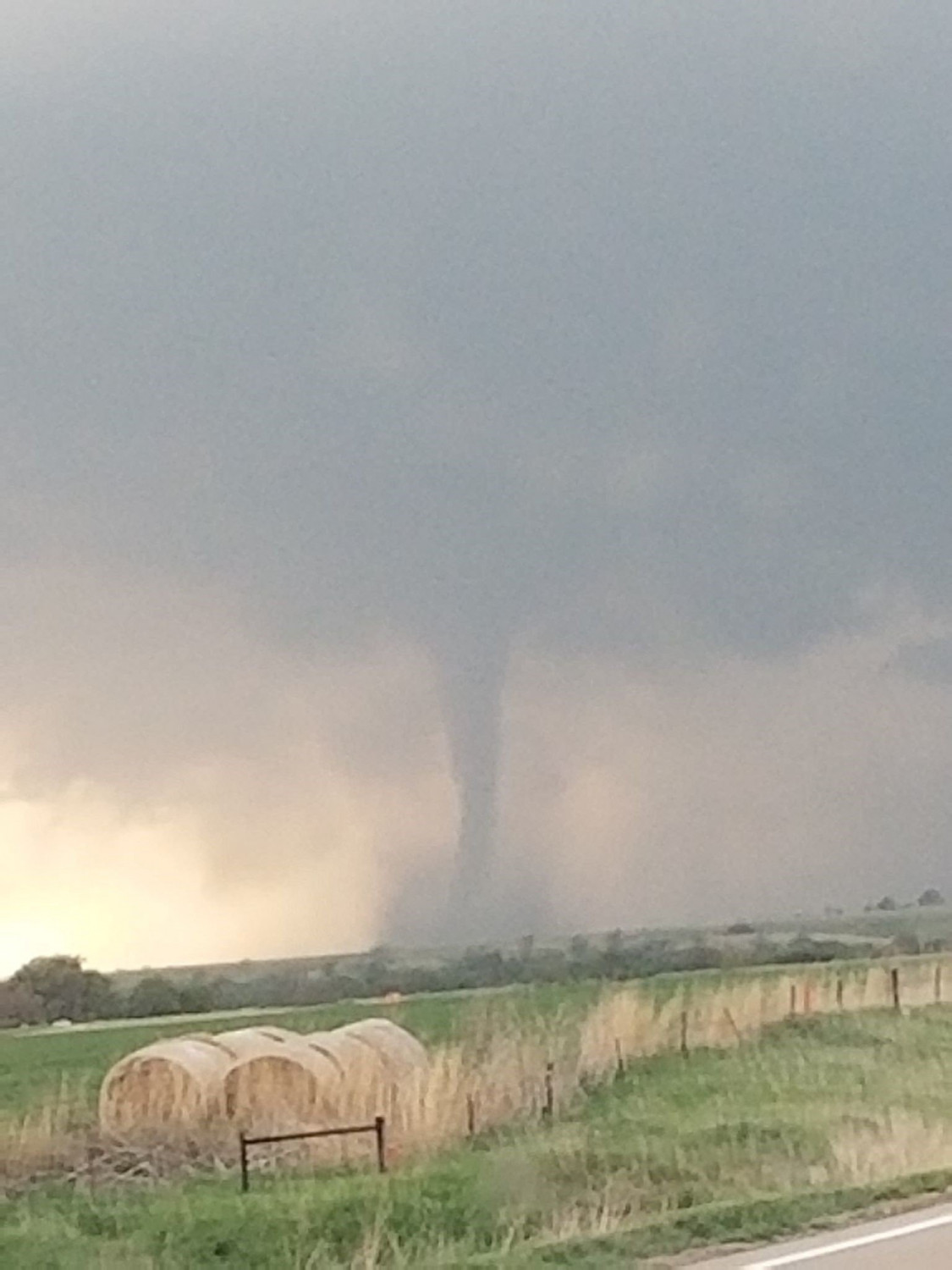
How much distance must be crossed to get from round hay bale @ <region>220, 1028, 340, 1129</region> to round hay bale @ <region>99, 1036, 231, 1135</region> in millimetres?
92

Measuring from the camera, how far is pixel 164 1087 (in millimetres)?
10852

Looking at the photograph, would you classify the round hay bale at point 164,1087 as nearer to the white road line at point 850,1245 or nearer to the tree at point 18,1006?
the tree at point 18,1006

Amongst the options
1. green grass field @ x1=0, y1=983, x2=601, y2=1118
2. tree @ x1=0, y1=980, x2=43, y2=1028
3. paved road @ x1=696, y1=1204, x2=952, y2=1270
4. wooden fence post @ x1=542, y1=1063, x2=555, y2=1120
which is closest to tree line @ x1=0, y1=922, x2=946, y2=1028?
tree @ x1=0, y1=980, x2=43, y2=1028

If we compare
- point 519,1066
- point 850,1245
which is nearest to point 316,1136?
point 519,1066

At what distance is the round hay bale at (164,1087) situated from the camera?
35.1 ft

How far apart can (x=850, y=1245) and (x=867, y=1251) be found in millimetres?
210

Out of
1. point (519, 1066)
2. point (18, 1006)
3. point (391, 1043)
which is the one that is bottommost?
point (519, 1066)

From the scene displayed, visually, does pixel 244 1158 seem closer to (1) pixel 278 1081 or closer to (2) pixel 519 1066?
(1) pixel 278 1081

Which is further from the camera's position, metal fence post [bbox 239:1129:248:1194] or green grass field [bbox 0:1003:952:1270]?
metal fence post [bbox 239:1129:248:1194]

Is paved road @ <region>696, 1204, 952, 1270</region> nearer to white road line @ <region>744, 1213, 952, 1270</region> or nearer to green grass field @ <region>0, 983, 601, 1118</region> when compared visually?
white road line @ <region>744, 1213, 952, 1270</region>

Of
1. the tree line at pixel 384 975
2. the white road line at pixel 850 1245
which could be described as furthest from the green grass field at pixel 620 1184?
the white road line at pixel 850 1245

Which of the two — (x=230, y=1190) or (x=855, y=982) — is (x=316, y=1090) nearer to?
(x=230, y=1190)

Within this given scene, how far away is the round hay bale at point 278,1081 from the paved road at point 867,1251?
225 centimetres

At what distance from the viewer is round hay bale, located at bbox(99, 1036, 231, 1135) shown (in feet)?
35.1
